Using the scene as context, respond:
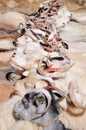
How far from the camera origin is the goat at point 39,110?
16.8 feet

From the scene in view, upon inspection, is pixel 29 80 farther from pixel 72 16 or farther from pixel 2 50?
pixel 72 16

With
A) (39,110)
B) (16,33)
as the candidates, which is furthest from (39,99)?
(16,33)

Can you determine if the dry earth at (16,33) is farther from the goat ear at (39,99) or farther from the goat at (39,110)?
the goat ear at (39,99)

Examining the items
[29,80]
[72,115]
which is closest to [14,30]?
[29,80]

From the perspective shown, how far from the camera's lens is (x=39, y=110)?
5125mm

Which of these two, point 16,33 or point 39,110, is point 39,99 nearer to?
point 39,110

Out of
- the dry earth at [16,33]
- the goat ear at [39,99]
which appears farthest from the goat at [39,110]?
the dry earth at [16,33]

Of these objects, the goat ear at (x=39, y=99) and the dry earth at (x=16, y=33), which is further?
the dry earth at (x=16, y=33)

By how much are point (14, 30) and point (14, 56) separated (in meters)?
1.65

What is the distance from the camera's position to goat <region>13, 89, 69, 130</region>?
16.8 feet

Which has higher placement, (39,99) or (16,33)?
(39,99)

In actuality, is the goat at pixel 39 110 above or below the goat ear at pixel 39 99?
below

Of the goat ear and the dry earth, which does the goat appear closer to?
the goat ear

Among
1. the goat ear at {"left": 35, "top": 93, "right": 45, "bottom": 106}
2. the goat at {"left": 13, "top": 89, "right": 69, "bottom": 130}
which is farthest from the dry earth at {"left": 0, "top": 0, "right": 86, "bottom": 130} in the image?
the goat ear at {"left": 35, "top": 93, "right": 45, "bottom": 106}
